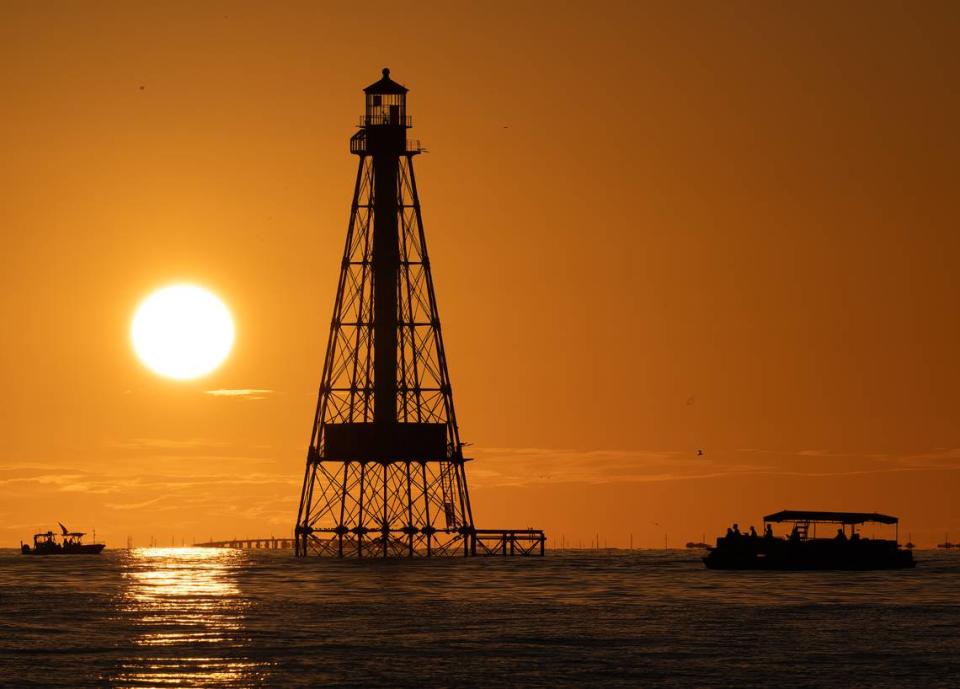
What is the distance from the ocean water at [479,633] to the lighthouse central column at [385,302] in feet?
49.3

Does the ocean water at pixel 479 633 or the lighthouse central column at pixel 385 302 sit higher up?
the lighthouse central column at pixel 385 302

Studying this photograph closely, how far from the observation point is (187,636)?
85.8 metres

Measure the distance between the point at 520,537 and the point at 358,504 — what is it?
4142cm

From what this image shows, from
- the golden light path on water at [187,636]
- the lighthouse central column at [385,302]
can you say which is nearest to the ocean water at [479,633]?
the golden light path on water at [187,636]

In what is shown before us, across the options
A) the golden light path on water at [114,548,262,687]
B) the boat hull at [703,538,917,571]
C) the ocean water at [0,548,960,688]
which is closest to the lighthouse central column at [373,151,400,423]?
the ocean water at [0,548,960,688]

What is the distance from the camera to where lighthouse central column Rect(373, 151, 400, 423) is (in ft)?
490

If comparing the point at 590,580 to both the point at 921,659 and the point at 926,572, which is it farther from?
the point at 921,659

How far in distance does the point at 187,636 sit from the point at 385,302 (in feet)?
218

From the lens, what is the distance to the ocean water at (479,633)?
229 feet

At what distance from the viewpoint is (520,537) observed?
19788 centimetres

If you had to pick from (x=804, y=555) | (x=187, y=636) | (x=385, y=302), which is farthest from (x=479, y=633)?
(x=804, y=555)

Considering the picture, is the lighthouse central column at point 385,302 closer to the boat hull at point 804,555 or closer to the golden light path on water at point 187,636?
the golden light path on water at point 187,636

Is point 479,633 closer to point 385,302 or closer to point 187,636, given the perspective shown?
point 187,636

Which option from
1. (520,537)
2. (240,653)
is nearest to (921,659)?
(240,653)
